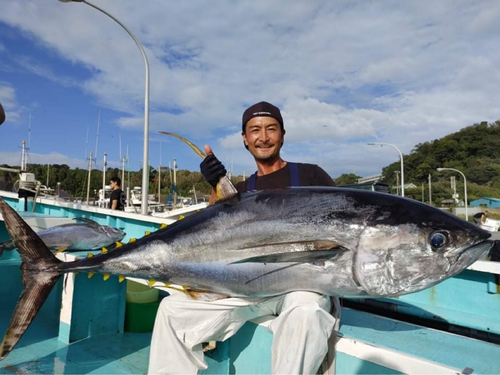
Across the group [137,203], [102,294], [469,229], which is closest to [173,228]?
[469,229]

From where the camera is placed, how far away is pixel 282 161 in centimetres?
268

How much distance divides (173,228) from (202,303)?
0.41 meters

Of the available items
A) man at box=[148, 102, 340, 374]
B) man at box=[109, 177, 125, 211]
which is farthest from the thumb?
man at box=[109, 177, 125, 211]

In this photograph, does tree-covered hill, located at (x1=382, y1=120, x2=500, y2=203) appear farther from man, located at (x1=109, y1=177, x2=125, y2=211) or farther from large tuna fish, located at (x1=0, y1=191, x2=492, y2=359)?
large tuna fish, located at (x1=0, y1=191, x2=492, y2=359)

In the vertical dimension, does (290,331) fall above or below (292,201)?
below

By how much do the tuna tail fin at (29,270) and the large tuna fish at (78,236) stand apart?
4.69ft

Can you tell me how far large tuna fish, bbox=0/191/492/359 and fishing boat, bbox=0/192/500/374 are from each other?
1.33 feet

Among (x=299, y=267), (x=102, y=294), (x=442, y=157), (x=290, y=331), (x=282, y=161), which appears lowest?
(x=102, y=294)

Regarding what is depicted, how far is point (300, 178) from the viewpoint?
8.05 ft

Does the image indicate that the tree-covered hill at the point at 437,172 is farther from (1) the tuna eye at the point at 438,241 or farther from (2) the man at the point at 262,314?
(1) the tuna eye at the point at 438,241

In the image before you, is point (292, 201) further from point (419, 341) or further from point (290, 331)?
point (419, 341)

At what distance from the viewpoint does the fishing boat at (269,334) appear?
1.69 meters

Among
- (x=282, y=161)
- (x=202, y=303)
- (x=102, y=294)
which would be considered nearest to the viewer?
(x=202, y=303)

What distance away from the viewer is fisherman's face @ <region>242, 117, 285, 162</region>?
2.53 metres
